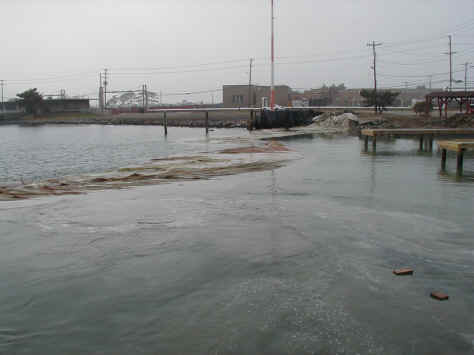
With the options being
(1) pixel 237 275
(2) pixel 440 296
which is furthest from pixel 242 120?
(2) pixel 440 296

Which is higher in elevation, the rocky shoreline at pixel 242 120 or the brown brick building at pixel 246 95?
the brown brick building at pixel 246 95

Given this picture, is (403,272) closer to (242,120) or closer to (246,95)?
(242,120)

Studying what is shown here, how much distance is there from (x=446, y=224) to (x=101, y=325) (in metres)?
6.55

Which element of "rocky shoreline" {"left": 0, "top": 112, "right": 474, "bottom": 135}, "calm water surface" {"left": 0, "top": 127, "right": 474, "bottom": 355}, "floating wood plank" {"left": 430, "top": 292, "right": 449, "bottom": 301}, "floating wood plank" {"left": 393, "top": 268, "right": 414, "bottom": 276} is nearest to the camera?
"calm water surface" {"left": 0, "top": 127, "right": 474, "bottom": 355}

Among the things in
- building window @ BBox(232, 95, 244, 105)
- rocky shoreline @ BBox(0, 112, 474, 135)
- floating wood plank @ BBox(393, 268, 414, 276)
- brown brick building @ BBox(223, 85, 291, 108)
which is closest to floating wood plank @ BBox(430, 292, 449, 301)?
floating wood plank @ BBox(393, 268, 414, 276)

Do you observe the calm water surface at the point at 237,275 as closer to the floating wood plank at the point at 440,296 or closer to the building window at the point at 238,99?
the floating wood plank at the point at 440,296

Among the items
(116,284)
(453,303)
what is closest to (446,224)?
Result: (453,303)

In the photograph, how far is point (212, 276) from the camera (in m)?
5.73

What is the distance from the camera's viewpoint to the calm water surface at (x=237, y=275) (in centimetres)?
419

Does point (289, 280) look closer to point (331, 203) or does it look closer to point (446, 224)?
point (446, 224)

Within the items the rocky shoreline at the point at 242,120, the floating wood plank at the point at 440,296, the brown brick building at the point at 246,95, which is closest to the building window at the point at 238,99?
the brown brick building at the point at 246,95

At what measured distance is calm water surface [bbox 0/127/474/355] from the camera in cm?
419

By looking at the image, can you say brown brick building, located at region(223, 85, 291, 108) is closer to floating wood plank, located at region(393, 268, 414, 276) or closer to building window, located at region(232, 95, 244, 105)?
building window, located at region(232, 95, 244, 105)

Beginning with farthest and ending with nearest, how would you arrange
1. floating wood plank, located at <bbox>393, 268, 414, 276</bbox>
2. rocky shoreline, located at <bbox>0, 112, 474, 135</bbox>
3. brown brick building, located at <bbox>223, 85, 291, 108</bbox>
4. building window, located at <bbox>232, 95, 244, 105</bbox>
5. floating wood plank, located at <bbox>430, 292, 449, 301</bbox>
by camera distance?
building window, located at <bbox>232, 95, 244, 105</bbox>
brown brick building, located at <bbox>223, 85, 291, 108</bbox>
rocky shoreline, located at <bbox>0, 112, 474, 135</bbox>
floating wood plank, located at <bbox>393, 268, 414, 276</bbox>
floating wood plank, located at <bbox>430, 292, 449, 301</bbox>
